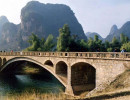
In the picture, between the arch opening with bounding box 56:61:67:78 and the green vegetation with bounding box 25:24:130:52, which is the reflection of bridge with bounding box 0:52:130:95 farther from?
the green vegetation with bounding box 25:24:130:52

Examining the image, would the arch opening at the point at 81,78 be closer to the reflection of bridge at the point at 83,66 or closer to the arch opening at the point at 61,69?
the reflection of bridge at the point at 83,66

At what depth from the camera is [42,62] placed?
40188 mm

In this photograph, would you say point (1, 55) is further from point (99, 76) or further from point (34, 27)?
point (34, 27)

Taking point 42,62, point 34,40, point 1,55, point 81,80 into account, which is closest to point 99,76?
point 81,80

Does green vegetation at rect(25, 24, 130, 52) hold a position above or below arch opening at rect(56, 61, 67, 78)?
above

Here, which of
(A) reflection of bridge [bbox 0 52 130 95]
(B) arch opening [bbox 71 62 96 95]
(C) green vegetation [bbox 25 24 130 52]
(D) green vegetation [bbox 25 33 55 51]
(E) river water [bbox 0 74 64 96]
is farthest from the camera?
(D) green vegetation [bbox 25 33 55 51]

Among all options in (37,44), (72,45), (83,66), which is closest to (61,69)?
(83,66)

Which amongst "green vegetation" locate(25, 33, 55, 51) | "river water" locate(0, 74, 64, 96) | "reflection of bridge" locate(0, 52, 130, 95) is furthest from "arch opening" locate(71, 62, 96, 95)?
"green vegetation" locate(25, 33, 55, 51)

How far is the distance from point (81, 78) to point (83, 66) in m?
2.28

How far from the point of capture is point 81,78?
32906 mm

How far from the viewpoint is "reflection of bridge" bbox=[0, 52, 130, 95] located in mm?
22516

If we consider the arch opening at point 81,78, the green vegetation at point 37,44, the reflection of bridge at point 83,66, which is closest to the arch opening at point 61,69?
the reflection of bridge at point 83,66

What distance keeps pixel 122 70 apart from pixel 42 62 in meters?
22.5

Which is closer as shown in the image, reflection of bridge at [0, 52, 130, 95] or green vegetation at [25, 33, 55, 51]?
reflection of bridge at [0, 52, 130, 95]
